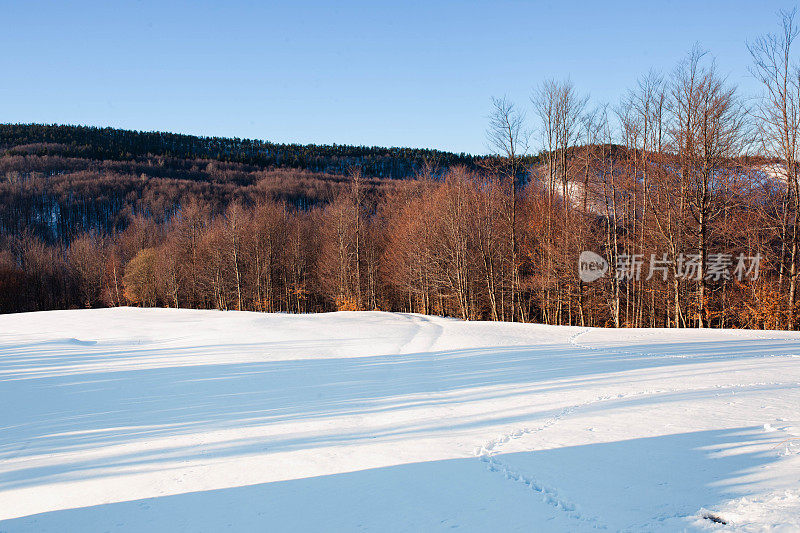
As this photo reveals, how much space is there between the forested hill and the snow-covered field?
112 metres

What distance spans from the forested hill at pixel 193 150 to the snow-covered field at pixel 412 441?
367 feet

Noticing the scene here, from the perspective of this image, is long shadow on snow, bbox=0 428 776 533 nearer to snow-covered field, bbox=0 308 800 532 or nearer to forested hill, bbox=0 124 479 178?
snow-covered field, bbox=0 308 800 532

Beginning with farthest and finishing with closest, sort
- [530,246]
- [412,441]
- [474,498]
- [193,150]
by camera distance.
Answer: [193,150]
[530,246]
[412,441]
[474,498]

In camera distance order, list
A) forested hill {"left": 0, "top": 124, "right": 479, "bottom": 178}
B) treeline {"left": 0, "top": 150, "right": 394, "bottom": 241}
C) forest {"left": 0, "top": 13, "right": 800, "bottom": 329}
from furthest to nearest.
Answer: forested hill {"left": 0, "top": 124, "right": 479, "bottom": 178} → treeline {"left": 0, "top": 150, "right": 394, "bottom": 241} → forest {"left": 0, "top": 13, "right": 800, "bottom": 329}

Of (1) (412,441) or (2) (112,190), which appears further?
(2) (112,190)

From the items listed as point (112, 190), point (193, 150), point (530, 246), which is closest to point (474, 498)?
point (530, 246)

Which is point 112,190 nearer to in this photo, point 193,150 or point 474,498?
point 193,150

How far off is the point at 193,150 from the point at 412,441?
500 feet

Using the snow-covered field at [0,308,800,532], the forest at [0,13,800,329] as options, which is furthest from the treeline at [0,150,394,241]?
the snow-covered field at [0,308,800,532]

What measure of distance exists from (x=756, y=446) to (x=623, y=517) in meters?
2.47

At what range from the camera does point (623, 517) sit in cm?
403

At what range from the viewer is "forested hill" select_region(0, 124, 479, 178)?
126 m

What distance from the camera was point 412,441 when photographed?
20.4ft

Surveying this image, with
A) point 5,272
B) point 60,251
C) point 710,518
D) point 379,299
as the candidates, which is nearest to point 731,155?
point 710,518
